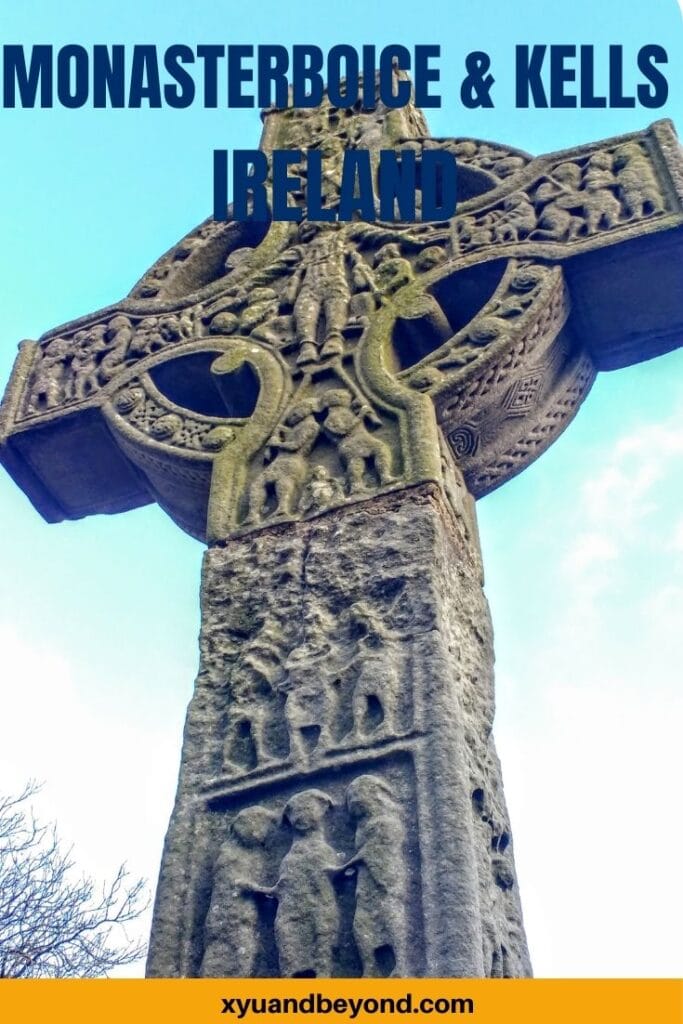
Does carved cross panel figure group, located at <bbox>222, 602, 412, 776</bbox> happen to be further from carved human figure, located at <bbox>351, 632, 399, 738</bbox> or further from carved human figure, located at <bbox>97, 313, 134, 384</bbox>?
carved human figure, located at <bbox>97, 313, 134, 384</bbox>

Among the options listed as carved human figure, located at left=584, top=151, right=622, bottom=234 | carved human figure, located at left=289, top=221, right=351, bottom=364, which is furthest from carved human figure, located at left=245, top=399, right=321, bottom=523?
carved human figure, located at left=584, top=151, right=622, bottom=234

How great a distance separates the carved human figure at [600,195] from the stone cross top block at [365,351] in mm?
10

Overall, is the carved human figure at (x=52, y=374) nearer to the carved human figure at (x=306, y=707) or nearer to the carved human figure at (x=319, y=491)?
the carved human figure at (x=319, y=491)

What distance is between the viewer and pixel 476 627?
3.86 m

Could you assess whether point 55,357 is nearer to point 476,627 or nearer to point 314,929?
point 476,627

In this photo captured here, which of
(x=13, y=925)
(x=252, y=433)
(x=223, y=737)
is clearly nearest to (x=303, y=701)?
(x=223, y=737)

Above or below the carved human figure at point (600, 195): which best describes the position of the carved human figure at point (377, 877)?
below

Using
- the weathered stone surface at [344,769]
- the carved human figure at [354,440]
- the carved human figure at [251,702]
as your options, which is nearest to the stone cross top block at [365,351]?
the carved human figure at [354,440]

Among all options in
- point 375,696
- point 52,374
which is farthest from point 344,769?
point 52,374

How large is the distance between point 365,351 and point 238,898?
7.52 feet

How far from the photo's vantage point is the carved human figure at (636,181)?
479 centimetres

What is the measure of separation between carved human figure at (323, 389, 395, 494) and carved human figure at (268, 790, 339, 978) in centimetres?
126

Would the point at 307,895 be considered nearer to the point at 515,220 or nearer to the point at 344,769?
the point at 344,769
